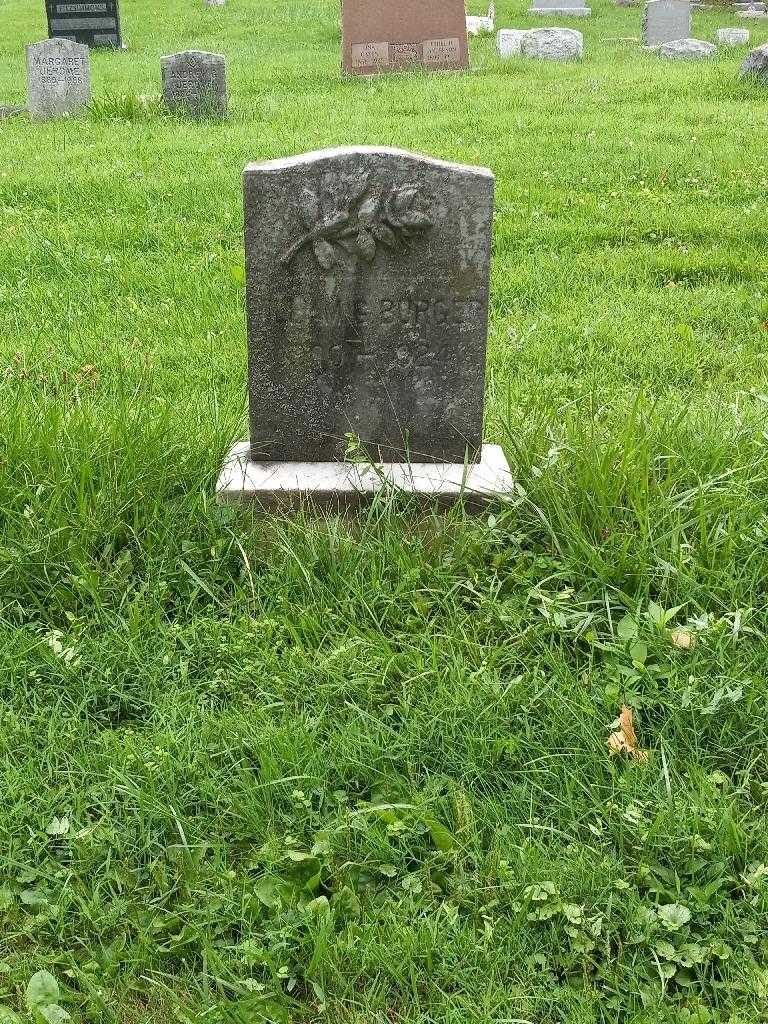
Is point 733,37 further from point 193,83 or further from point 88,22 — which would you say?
point 88,22

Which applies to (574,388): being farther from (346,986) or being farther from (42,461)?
(346,986)

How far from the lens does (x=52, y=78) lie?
10828 mm

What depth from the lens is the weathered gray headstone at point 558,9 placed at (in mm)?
19861

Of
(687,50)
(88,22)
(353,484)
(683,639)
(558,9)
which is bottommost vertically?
(683,639)

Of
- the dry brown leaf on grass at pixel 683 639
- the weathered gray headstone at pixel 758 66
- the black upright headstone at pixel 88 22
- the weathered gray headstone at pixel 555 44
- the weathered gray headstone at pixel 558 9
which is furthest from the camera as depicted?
the weathered gray headstone at pixel 558 9

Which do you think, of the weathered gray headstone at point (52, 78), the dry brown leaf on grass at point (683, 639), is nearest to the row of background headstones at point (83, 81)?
the weathered gray headstone at point (52, 78)

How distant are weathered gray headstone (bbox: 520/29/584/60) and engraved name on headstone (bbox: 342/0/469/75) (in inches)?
63.5

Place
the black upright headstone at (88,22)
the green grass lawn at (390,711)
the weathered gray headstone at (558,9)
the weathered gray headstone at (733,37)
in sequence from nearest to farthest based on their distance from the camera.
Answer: the green grass lawn at (390,711), the weathered gray headstone at (733,37), the black upright headstone at (88,22), the weathered gray headstone at (558,9)

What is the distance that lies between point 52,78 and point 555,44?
23.5 ft

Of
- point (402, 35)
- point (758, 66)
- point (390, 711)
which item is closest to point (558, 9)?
point (402, 35)

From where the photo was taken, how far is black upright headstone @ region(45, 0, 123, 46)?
16578 millimetres

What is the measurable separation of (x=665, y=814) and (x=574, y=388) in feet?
8.04

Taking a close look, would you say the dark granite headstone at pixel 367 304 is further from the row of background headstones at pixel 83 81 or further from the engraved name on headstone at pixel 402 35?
the engraved name on headstone at pixel 402 35

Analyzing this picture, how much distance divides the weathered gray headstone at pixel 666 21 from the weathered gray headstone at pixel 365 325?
15437 millimetres
